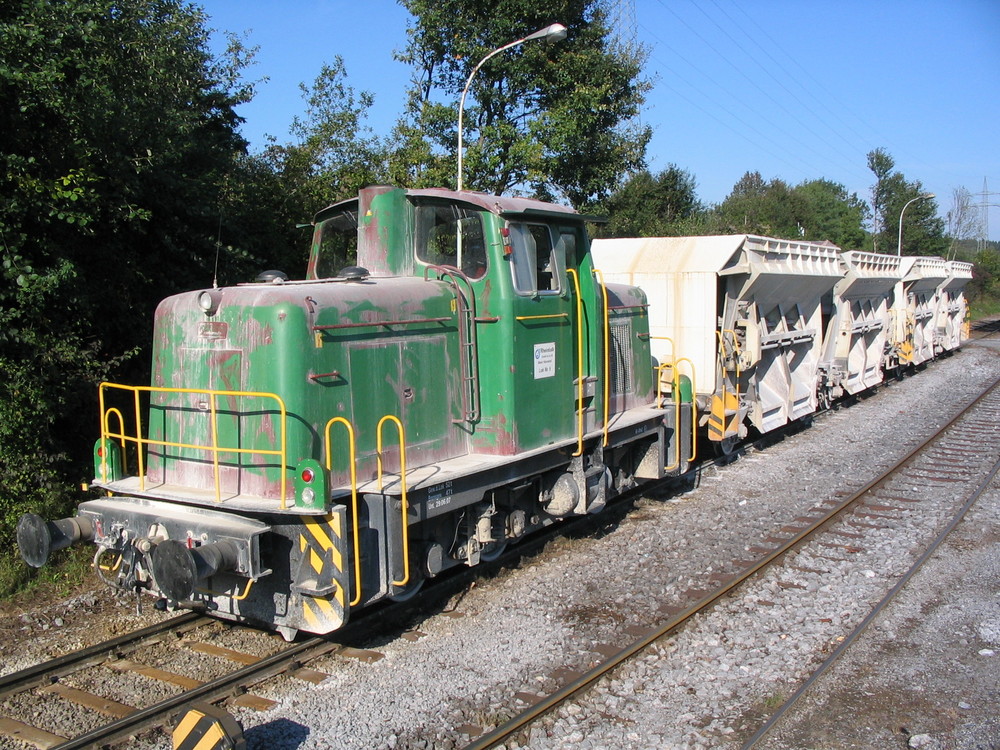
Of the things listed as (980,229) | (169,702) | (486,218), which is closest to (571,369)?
(486,218)

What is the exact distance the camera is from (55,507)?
7270mm

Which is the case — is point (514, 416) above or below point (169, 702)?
above

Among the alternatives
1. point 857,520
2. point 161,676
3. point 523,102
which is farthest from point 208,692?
point 523,102

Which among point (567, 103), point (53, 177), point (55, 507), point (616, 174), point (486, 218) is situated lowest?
point (55, 507)

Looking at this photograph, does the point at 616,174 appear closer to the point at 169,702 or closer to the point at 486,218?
the point at 486,218

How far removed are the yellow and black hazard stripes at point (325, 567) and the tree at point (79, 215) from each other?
3.70 m

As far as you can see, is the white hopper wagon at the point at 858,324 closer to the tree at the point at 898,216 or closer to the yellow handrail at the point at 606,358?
the yellow handrail at the point at 606,358

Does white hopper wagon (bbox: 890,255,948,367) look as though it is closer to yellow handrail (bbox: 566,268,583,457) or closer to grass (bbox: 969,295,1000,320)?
yellow handrail (bbox: 566,268,583,457)

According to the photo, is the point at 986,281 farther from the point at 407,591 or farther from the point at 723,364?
the point at 407,591

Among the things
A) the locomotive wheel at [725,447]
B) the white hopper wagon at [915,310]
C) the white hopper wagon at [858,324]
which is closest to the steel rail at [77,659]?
the locomotive wheel at [725,447]

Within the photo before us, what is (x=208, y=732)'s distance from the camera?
12.6 feet

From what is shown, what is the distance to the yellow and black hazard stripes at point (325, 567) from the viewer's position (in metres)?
4.81

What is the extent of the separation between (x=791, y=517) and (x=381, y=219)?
5650 millimetres

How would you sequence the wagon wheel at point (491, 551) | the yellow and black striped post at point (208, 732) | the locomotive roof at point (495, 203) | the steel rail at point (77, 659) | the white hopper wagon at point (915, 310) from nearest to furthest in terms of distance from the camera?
the yellow and black striped post at point (208, 732)
the steel rail at point (77, 659)
the locomotive roof at point (495, 203)
the wagon wheel at point (491, 551)
the white hopper wagon at point (915, 310)
